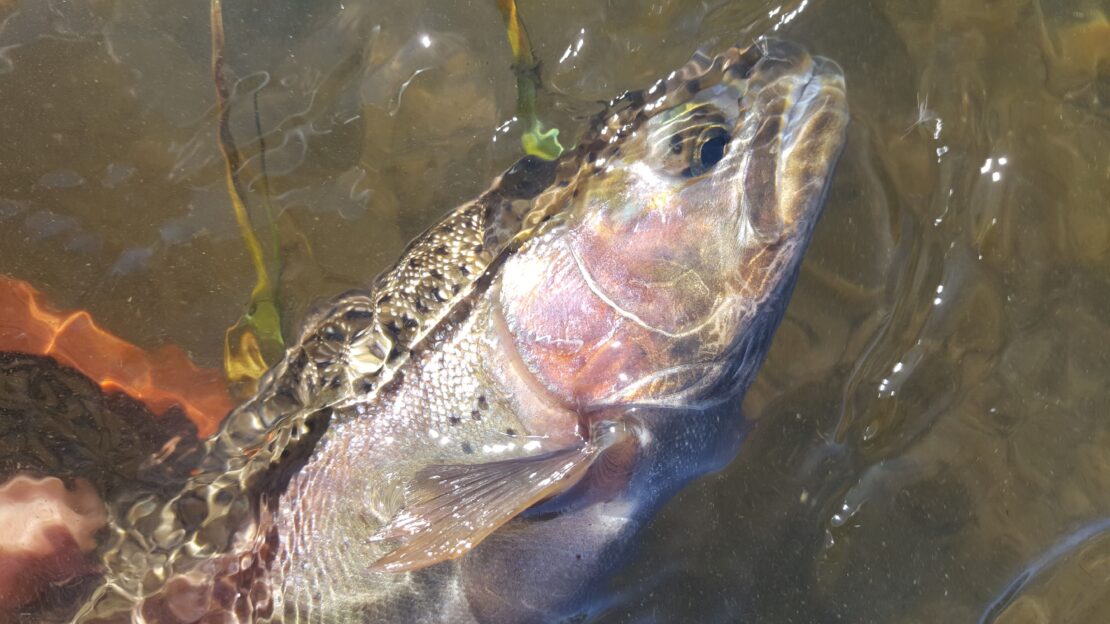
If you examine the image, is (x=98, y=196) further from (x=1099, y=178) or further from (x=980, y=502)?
(x=1099, y=178)

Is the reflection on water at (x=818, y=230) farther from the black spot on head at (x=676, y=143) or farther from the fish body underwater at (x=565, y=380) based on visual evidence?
the black spot on head at (x=676, y=143)

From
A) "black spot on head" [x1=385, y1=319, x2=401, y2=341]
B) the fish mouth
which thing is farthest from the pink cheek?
the fish mouth

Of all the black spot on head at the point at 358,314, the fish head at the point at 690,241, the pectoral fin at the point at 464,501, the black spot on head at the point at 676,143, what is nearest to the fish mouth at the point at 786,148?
the fish head at the point at 690,241

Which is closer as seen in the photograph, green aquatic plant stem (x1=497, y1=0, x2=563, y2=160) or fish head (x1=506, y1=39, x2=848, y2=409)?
fish head (x1=506, y1=39, x2=848, y2=409)

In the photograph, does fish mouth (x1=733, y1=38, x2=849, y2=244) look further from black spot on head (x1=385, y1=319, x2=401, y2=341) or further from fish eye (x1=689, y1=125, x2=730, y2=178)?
black spot on head (x1=385, y1=319, x2=401, y2=341)

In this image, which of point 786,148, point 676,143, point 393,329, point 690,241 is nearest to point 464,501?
point 393,329

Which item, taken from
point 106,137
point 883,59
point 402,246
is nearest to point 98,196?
point 106,137

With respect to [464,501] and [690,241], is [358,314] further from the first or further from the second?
[690,241]
